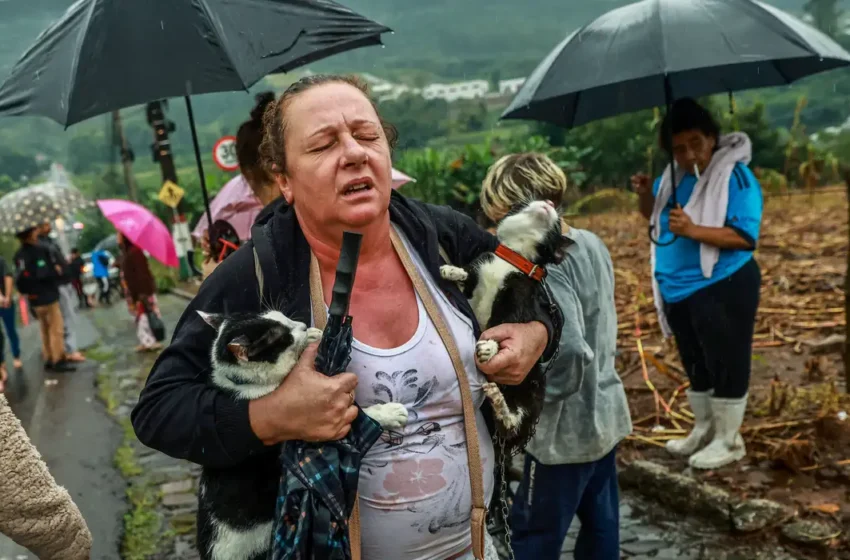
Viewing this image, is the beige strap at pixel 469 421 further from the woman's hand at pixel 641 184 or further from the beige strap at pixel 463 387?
the woman's hand at pixel 641 184

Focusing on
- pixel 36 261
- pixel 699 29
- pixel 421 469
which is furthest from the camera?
pixel 36 261

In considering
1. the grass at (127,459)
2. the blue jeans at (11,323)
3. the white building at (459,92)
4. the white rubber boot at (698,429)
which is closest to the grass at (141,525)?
the grass at (127,459)

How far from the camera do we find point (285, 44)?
3.44 meters

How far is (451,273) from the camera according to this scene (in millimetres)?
2047

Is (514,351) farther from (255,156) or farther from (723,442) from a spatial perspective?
(723,442)

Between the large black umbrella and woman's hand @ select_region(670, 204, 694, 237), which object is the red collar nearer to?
the large black umbrella

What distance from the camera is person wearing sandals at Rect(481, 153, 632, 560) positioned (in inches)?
121

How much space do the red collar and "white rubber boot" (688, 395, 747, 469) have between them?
9.99 ft

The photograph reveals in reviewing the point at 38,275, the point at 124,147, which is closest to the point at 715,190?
the point at 38,275

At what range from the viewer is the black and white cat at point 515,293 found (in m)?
2.12

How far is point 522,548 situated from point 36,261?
934cm

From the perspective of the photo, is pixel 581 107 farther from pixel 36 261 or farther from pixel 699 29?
pixel 36 261

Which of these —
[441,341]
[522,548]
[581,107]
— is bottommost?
[522,548]

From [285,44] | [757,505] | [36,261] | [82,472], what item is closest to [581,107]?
[285,44]
